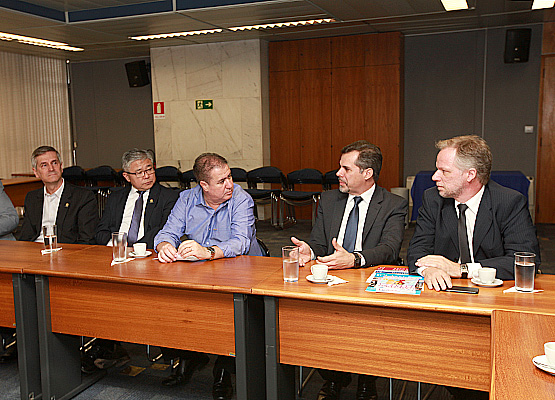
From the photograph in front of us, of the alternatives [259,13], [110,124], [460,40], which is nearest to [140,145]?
[110,124]

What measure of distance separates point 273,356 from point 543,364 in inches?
48.6

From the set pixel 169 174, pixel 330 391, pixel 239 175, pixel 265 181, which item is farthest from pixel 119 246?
pixel 169 174

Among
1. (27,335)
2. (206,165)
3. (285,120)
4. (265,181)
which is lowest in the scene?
(27,335)

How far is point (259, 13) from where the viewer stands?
6.62 m

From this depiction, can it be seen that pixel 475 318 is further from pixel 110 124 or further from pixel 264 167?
pixel 110 124

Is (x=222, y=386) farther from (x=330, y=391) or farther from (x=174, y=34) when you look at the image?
(x=174, y=34)

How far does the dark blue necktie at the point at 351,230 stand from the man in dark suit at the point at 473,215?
0.43 m

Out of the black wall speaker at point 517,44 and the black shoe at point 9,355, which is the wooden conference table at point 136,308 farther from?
the black wall speaker at point 517,44

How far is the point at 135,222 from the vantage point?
392 cm

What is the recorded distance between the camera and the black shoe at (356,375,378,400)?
2836mm

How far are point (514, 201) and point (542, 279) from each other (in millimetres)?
446

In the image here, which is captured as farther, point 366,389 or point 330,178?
point 330,178

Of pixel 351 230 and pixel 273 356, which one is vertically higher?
pixel 351 230

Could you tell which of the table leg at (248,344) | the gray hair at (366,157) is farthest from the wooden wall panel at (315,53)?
the table leg at (248,344)
